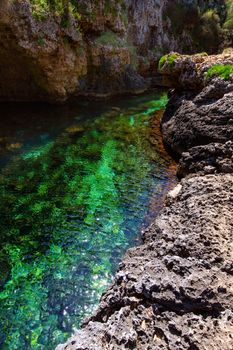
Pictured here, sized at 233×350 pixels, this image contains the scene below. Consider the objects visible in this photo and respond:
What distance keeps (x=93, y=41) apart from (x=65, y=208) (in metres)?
19.9

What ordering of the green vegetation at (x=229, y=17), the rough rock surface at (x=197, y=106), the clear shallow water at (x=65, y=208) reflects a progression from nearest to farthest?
1. the clear shallow water at (x=65, y=208)
2. the rough rock surface at (x=197, y=106)
3. the green vegetation at (x=229, y=17)

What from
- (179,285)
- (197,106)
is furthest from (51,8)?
(179,285)

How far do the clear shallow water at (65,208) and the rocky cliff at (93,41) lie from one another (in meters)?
3.17

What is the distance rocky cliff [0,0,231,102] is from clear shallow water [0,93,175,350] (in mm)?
3169

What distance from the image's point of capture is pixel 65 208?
41.5ft

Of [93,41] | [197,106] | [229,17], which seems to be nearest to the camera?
[197,106]

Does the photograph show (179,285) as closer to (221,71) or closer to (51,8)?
(221,71)

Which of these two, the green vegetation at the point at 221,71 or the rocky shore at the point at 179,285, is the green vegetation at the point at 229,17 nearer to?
the green vegetation at the point at 221,71

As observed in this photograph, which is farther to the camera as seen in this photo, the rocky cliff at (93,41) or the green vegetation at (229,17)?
the green vegetation at (229,17)

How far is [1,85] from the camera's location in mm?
24406

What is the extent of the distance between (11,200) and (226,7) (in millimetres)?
44221

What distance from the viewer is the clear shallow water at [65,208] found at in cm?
836

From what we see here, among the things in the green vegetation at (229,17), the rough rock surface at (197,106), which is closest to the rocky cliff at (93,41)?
the green vegetation at (229,17)

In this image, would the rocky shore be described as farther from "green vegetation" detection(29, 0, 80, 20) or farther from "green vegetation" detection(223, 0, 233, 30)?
"green vegetation" detection(223, 0, 233, 30)
